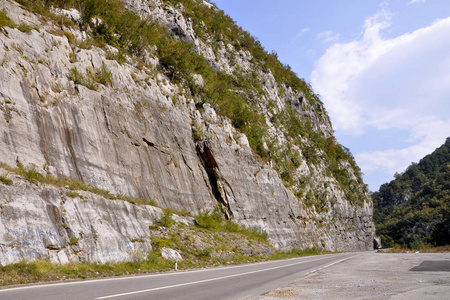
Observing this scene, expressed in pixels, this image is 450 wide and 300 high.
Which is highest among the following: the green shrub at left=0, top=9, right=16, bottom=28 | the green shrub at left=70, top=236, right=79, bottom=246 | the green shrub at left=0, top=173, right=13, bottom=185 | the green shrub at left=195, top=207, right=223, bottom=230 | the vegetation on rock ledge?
the vegetation on rock ledge

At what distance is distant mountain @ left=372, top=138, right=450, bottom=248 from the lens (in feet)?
196

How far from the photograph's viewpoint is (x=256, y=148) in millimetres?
34000

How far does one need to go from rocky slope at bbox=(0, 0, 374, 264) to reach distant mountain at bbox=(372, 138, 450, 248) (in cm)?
2890

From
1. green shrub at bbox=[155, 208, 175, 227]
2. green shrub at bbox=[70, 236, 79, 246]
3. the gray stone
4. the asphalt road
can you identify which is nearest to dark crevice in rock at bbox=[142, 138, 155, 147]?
green shrub at bbox=[155, 208, 175, 227]

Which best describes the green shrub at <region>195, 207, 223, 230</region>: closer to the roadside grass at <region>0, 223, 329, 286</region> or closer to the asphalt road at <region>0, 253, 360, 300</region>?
the roadside grass at <region>0, 223, 329, 286</region>

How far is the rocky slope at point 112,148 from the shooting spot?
11.6 metres

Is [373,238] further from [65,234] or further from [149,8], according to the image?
[65,234]

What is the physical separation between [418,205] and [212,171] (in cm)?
8758

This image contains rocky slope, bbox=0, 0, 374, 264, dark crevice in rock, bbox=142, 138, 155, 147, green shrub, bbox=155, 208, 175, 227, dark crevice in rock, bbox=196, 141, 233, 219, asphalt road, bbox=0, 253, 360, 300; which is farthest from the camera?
dark crevice in rock, bbox=196, 141, 233, 219

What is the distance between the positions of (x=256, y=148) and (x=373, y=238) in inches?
1553

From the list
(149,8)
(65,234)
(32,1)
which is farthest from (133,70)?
(65,234)

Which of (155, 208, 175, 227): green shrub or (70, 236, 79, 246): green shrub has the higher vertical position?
(155, 208, 175, 227): green shrub

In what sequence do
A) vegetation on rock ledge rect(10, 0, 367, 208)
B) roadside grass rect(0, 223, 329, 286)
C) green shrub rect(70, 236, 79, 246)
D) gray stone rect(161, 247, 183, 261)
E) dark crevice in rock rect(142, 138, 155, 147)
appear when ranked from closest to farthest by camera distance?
roadside grass rect(0, 223, 329, 286), green shrub rect(70, 236, 79, 246), gray stone rect(161, 247, 183, 261), dark crevice in rock rect(142, 138, 155, 147), vegetation on rock ledge rect(10, 0, 367, 208)

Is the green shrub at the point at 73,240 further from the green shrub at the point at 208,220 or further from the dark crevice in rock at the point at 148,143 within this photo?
the green shrub at the point at 208,220
